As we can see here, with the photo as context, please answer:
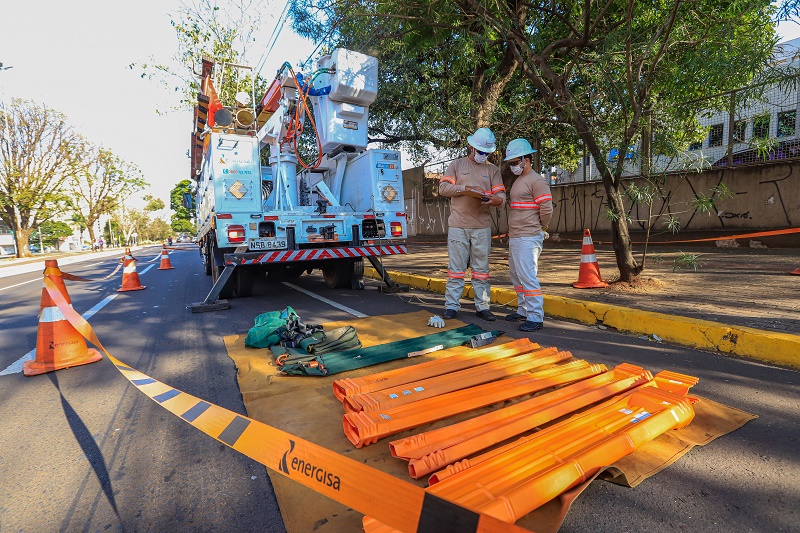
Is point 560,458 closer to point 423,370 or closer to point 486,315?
point 423,370

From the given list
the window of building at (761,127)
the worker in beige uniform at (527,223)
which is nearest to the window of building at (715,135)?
the window of building at (761,127)

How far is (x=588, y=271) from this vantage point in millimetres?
6129

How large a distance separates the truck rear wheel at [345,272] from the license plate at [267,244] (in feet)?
4.74

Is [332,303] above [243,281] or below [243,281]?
below

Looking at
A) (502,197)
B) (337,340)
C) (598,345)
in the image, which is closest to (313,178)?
(502,197)

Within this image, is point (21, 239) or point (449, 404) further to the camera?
point (21, 239)

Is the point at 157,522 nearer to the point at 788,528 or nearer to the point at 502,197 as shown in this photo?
the point at 788,528

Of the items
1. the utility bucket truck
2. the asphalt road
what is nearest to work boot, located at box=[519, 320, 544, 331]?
the asphalt road

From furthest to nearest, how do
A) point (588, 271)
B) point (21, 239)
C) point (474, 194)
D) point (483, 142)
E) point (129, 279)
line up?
point (21, 239) < point (129, 279) < point (588, 271) < point (483, 142) < point (474, 194)

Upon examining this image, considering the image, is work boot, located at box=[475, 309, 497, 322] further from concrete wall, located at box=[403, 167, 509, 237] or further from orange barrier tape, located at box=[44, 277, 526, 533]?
concrete wall, located at box=[403, 167, 509, 237]

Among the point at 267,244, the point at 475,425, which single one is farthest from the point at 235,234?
the point at 475,425

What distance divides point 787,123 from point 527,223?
7.36 m

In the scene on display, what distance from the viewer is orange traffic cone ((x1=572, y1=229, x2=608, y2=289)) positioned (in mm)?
6047

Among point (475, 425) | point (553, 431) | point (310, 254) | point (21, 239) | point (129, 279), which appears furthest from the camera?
point (21, 239)
